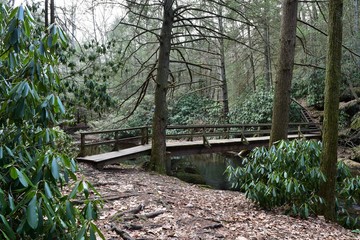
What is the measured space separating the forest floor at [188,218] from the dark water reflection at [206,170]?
4.76m

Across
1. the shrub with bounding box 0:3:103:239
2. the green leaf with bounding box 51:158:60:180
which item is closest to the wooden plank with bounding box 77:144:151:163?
the shrub with bounding box 0:3:103:239

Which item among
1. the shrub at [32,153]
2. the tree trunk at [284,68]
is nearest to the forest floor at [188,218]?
the shrub at [32,153]

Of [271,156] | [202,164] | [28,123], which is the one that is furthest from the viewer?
[202,164]

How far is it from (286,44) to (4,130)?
228 inches

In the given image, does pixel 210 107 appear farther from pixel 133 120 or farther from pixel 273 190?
pixel 273 190

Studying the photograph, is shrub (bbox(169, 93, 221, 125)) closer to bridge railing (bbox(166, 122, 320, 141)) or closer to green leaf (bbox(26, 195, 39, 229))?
bridge railing (bbox(166, 122, 320, 141))

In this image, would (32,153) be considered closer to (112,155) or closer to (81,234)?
(81,234)

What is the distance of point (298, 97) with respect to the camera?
840 inches

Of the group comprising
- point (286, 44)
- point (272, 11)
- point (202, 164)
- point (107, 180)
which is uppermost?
point (272, 11)

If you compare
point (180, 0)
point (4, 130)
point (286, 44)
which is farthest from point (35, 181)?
point (180, 0)

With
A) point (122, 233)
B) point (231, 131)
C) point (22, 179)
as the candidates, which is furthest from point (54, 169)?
point (231, 131)

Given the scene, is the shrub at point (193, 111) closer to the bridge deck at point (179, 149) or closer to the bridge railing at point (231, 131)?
the bridge railing at point (231, 131)

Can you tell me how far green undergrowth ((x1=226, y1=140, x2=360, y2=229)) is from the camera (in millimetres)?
5129

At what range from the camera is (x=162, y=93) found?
854cm
